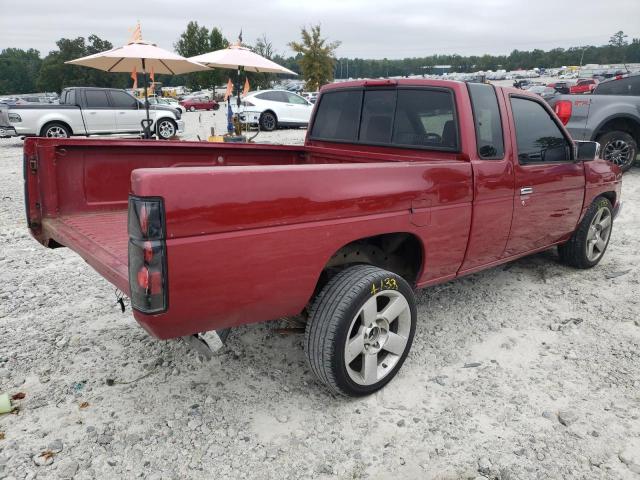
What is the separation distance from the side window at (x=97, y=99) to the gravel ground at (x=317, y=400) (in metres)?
11.5

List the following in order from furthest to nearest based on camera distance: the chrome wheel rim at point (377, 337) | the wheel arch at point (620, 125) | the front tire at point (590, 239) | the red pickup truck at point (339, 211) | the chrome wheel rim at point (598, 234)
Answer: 1. the wheel arch at point (620, 125)
2. the chrome wheel rim at point (598, 234)
3. the front tire at point (590, 239)
4. the chrome wheel rim at point (377, 337)
5. the red pickup truck at point (339, 211)

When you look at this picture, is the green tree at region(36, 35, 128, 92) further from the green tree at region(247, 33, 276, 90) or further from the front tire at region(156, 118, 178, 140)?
the front tire at region(156, 118, 178, 140)

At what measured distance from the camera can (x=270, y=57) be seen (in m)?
49.0

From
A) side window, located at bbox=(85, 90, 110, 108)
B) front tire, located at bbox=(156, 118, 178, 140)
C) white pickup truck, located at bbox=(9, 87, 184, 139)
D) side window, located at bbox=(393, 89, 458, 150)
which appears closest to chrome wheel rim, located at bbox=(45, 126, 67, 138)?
white pickup truck, located at bbox=(9, 87, 184, 139)

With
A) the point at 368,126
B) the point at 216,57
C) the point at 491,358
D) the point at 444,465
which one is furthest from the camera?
the point at 216,57

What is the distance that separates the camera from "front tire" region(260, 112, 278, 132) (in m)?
18.0

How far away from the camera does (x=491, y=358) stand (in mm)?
3197

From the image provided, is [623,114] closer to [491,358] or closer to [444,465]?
[491,358]

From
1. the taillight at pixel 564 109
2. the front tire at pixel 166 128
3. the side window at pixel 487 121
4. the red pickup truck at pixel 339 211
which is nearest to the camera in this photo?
the red pickup truck at pixel 339 211

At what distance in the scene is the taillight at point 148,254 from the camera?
1862mm

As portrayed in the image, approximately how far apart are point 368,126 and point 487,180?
41.6 inches

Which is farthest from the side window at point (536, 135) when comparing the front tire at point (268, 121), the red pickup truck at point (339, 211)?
the front tire at point (268, 121)

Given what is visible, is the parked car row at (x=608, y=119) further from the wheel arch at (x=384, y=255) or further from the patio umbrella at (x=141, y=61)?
the patio umbrella at (x=141, y=61)

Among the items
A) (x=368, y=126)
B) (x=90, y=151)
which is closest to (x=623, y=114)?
(x=368, y=126)
